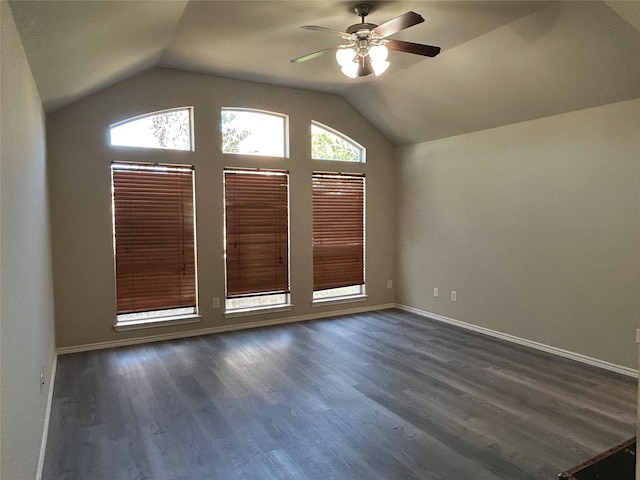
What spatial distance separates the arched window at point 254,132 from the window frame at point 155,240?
0.70 metres

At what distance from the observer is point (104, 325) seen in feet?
15.3

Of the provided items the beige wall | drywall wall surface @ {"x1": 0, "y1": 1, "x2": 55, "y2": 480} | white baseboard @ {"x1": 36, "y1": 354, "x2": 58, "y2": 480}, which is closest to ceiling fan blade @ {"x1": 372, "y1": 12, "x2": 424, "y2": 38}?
drywall wall surface @ {"x1": 0, "y1": 1, "x2": 55, "y2": 480}

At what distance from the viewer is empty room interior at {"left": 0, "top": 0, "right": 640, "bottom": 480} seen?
2.57 meters

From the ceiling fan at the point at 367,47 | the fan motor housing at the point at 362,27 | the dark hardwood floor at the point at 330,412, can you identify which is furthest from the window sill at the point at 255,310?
the fan motor housing at the point at 362,27

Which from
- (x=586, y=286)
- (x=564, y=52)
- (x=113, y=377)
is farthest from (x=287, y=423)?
(x=564, y=52)

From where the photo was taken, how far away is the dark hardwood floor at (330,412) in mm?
2486

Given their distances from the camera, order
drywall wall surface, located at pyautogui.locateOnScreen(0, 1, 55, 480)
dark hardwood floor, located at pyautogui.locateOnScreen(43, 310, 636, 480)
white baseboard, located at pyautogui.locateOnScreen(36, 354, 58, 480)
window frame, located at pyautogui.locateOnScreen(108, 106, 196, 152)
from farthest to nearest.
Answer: window frame, located at pyautogui.locateOnScreen(108, 106, 196, 152)
dark hardwood floor, located at pyautogui.locateOnScreen(43, 310, 636, 480)
white baseboard, located at pyautogui.locateOnScreen(36, 354, 58, 480)
drywall wall surface, located at pyautogui.locateOnScreen(0, 1, 55, 480)

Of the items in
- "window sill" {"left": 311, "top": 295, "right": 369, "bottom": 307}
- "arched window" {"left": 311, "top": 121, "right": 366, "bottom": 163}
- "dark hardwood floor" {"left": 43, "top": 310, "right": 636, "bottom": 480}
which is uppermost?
"arched window" {"left": 311, "top": 121, "right": 366, "bottom": 163}

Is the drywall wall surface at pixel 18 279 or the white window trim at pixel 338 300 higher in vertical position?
the drywall wall surface at pixel 18 279

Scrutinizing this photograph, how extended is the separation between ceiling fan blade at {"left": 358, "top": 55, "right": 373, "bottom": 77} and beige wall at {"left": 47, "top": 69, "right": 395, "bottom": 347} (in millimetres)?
2282

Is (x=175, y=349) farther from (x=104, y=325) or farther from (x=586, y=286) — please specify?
(x=586, y=286)

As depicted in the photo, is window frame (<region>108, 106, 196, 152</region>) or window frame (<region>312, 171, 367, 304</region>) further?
window frame (<region>312, 171, 367, 304</region>)

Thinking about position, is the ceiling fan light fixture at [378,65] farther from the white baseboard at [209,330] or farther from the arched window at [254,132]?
the white baseboard at [209,330]

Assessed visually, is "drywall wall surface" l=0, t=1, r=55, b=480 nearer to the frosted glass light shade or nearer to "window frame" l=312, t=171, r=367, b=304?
the frosted glass light shade
